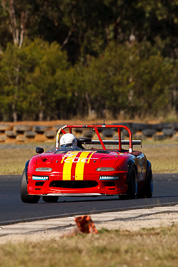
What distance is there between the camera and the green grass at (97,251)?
6367 millimetres

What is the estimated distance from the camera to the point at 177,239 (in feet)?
25.9

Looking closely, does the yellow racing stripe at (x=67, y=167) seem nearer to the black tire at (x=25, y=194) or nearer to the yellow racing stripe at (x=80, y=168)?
the yellow racing stripe at (x=80, y=168)

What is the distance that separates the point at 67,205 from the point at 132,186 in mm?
1148

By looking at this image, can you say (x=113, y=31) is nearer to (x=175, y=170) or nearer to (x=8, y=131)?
(x=8, y=131)

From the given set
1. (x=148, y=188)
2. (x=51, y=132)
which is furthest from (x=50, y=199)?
(x=51, y=132)

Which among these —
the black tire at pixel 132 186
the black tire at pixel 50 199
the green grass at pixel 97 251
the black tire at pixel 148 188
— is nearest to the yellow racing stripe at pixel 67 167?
the black tire at pixel 132 186

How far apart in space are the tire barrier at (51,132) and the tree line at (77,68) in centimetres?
508

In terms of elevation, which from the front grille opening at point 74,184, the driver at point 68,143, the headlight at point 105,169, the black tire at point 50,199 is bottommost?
the black tire at point 50,199

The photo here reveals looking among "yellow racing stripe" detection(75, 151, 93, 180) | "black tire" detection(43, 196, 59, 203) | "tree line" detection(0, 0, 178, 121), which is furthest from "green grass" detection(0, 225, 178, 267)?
"tree line" detection(0, 0, 178, 121)

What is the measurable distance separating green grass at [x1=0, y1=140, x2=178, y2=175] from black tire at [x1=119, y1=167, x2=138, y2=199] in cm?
696

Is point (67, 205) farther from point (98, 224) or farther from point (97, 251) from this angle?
point (97, 251)

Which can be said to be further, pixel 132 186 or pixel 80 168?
pixel 132 186

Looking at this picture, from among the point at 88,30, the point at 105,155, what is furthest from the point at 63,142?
the point at 88,30

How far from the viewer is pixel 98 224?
948cm
